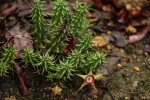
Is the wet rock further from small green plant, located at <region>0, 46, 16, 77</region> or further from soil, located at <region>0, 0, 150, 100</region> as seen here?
small green plant, located at <region>0, 46, 16, 77</region>

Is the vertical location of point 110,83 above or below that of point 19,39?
below

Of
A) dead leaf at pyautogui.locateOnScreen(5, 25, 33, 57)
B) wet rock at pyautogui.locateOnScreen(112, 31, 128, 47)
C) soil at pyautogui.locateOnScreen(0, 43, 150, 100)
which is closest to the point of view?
soil at pyautogui.locateOnScreen(0, 43, 150, 100)

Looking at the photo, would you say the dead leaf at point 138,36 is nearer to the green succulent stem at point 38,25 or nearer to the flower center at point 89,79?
the flower center at point 89,79

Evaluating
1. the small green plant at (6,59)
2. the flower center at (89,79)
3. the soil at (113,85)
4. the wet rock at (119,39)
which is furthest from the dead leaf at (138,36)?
the small green plant at (6,59)

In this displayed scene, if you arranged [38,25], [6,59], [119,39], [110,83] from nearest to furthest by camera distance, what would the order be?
1. [6,59]
2. [38,25]
3. [110,83]
4. [119,39]

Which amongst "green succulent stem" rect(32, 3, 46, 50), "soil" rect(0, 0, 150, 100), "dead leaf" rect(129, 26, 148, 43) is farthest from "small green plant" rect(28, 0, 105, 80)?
"dead leaf" rect(129, 26, 148, 43)

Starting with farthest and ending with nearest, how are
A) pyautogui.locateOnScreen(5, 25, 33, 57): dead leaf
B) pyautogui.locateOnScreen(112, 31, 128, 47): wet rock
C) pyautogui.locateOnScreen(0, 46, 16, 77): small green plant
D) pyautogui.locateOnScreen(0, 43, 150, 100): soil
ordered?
pyautogui.locateOnScreen(112, 31, 128, 47): wet rock < pyautogui.locateOnScreen(5, 25, 33, 57): dead leaf < pyautogui.locateOnScreen(0, 43, 150, 100): soil < pyautogui.locateOnScreen(0, 46, 16, 77): small green plant

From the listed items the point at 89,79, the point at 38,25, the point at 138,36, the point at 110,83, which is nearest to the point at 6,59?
the point at 38,25

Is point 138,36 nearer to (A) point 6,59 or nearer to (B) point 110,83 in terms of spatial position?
(B) point 110,83

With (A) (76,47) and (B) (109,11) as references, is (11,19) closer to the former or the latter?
(A) (76,47)

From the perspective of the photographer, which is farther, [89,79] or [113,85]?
[113,85]

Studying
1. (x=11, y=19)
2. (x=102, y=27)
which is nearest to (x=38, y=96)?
(x=11, y=19)
